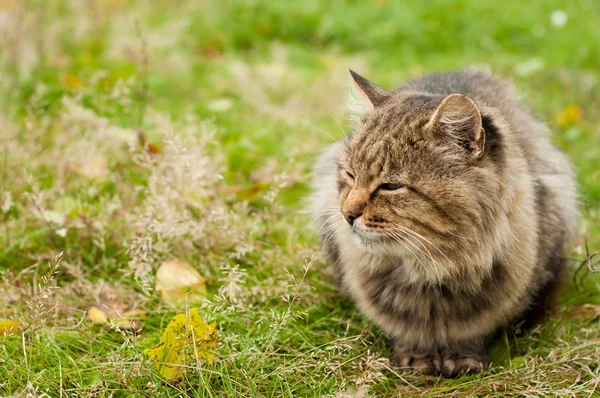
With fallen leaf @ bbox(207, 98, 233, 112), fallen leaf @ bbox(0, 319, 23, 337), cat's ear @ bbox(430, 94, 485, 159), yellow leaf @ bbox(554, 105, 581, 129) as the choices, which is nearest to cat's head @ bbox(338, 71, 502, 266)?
cat's ear @ bbox(430, 94, 485, 159)

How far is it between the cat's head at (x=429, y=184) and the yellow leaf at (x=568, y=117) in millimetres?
2587

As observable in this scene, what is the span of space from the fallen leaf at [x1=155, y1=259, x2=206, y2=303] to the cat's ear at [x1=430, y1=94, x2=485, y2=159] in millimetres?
1214

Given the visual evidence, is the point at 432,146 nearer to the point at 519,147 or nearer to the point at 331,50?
the point at 519,147

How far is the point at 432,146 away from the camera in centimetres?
223

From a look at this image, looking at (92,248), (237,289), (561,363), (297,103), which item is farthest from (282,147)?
(561,363)

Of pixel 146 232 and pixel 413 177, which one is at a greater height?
pixel 413 177

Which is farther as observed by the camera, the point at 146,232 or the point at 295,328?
the point at 146,232

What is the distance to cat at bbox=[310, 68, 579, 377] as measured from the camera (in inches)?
87.0

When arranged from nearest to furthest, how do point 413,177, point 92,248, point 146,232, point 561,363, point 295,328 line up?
point 413,177, point 561,363, point 295,328, point 146,232, point 92,248

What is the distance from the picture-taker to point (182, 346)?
2.19 metres

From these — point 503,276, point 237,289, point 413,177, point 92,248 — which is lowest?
point 92,248

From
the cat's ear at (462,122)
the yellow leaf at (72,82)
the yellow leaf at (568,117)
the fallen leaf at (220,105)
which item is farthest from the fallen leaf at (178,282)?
the yellow leaf at (568,117)

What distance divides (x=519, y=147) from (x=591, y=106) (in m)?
2.61

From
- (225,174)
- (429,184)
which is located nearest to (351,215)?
(429,184)
